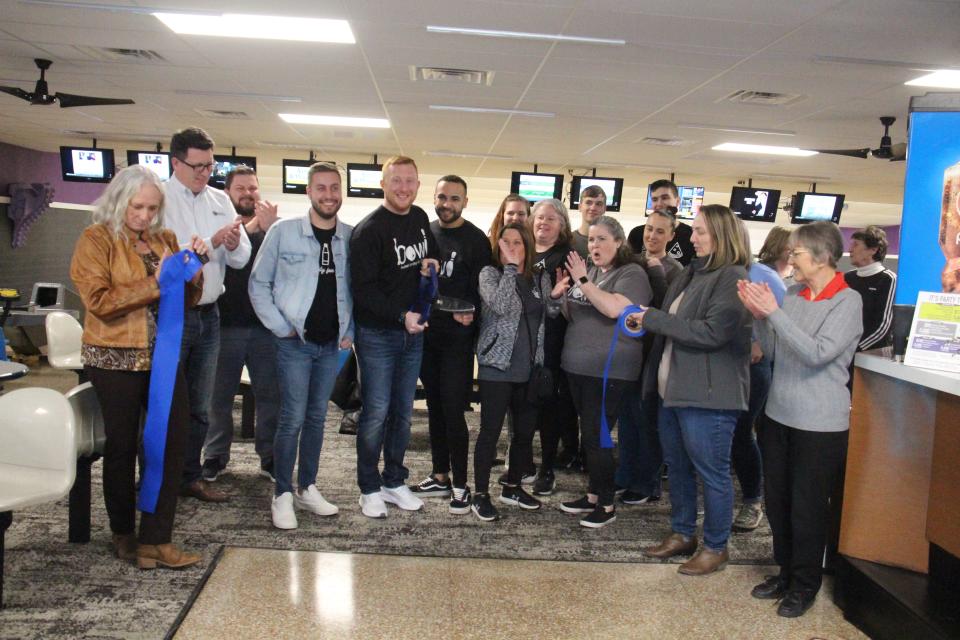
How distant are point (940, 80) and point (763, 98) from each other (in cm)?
132

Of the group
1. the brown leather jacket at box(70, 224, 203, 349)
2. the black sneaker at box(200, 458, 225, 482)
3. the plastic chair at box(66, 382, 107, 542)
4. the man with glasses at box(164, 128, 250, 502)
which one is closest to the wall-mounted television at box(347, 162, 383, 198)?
the black sneaker at box(200, 458, 225, 482)

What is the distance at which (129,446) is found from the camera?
9.01 feet

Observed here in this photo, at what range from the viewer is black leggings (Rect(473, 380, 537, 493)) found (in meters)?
3.42

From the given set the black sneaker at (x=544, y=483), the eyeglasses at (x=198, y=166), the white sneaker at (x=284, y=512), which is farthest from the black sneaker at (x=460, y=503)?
the eyeglasses at (x=198, y=166)

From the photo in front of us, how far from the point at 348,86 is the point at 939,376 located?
575 cm

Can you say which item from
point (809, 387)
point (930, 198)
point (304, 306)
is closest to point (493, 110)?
point (304, 306)

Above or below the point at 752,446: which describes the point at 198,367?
above

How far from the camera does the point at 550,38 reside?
493cm

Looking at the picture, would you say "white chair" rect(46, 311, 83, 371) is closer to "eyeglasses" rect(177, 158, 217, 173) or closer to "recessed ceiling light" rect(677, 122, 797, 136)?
"eyeglasses" rect(177, 158, 217, 173)

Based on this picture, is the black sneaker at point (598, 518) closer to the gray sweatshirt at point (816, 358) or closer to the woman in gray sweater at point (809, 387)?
the woman in gray sweater at point (809, 387)

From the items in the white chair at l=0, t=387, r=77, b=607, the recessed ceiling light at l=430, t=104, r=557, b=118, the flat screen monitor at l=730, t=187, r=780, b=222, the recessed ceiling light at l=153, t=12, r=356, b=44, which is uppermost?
the recessed ceiling light at l=153, t=12, r=356, b=44

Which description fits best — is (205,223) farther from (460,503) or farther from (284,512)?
(460,503)

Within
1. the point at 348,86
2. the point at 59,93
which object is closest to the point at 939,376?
the point at 348,86

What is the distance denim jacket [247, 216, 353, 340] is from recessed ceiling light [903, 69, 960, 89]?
464cm
